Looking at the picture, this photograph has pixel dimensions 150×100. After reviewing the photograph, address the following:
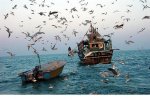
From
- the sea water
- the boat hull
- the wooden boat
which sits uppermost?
the boat hull

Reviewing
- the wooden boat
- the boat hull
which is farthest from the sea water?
the boat hull

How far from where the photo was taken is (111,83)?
763 cm

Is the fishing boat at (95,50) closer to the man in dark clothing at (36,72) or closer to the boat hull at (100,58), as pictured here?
the boat hull at (100,58)

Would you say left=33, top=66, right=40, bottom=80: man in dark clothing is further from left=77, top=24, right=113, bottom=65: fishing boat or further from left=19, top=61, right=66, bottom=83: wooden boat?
left=77, top=24, right=113, bottom=65: fishing boat

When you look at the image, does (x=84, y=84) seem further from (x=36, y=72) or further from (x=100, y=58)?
(x=100, y=58)

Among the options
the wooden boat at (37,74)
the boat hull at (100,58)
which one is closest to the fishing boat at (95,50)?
the boat hull at (100,58)

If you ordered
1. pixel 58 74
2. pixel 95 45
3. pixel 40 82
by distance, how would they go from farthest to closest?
1. pixel 95 45
2. pixel 58 74
3. pixel 40 82

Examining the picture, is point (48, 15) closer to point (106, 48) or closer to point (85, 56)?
point (106, 48)

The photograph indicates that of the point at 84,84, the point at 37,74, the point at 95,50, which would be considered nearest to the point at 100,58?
the point at 95,50
